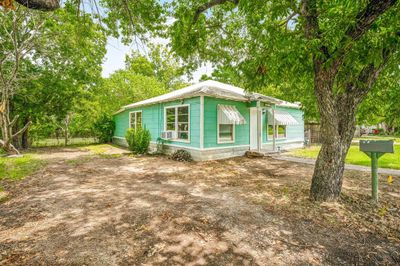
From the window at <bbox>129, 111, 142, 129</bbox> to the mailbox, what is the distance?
1263 cm

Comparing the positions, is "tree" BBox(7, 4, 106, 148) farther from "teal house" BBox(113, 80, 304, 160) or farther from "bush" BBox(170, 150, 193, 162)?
"bush" BBox(170, 150, 193, 162)

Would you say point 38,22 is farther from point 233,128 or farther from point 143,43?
point 233,128

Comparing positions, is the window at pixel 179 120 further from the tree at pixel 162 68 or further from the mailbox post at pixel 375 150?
the tree at pixel 162 68

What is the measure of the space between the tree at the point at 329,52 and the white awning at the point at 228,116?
3522mm

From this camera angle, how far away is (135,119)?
14.7 m

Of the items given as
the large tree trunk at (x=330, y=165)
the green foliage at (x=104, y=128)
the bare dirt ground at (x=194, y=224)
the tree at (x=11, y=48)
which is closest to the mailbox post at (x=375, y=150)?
the bare dirt ground at (x=194, y=224)

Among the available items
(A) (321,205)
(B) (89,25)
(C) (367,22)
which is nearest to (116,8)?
(B) (89,25)

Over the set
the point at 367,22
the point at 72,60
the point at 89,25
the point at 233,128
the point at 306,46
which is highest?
the point at 72,60

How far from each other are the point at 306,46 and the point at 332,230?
309 cm

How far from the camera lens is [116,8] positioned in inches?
220

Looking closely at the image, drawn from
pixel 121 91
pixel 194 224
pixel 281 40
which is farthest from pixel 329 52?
pixel 121 91

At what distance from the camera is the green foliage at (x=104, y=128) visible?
62.1ft

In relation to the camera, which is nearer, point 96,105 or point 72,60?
point 72,60

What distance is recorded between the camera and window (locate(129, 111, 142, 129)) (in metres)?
14.4
